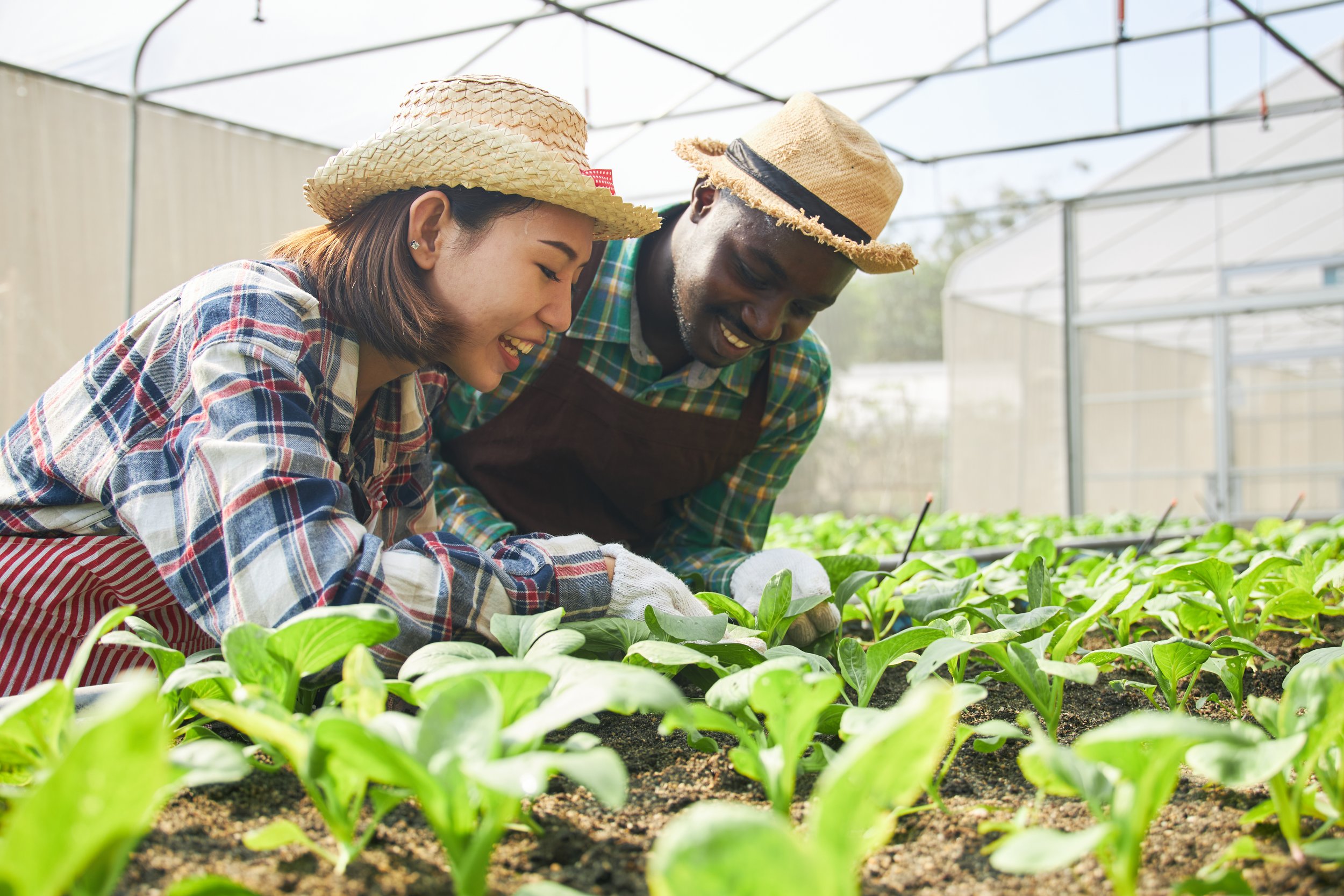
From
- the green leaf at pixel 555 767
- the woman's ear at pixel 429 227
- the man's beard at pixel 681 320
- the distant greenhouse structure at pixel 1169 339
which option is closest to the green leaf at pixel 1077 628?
the green leaf at pixel 555 767

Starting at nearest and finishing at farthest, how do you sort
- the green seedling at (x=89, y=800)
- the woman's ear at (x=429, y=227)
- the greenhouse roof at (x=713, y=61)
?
the green seedling at (x=89, y=800), the woman's ear at (x=429, y=227), the greenhouse roof at (x=713, y=61)

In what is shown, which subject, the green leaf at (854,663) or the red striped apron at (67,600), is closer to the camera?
the green leaf at (854,663)

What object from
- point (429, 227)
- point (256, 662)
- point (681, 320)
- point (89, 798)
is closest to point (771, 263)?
point (681, 320)

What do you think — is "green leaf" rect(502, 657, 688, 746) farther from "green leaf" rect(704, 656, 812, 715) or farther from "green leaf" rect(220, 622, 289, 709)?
"green leaf" rect(220, 622, 289, 709)

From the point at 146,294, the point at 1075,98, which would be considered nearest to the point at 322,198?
the point at 146,294

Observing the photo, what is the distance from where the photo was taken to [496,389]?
153cm

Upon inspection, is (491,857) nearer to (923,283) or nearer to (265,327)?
(265,327)

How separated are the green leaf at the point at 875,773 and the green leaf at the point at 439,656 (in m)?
0.28

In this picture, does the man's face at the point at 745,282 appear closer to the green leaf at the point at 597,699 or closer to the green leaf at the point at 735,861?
the green leaf at the point at 597,699

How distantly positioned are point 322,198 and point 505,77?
0.79ft

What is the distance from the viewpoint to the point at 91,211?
4.26 metres

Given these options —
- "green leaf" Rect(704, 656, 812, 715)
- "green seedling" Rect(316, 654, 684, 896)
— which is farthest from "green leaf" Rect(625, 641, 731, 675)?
"green seedling" Rect(316, 654, 684, 896)

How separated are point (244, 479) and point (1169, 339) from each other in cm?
883

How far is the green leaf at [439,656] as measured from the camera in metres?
0.58
